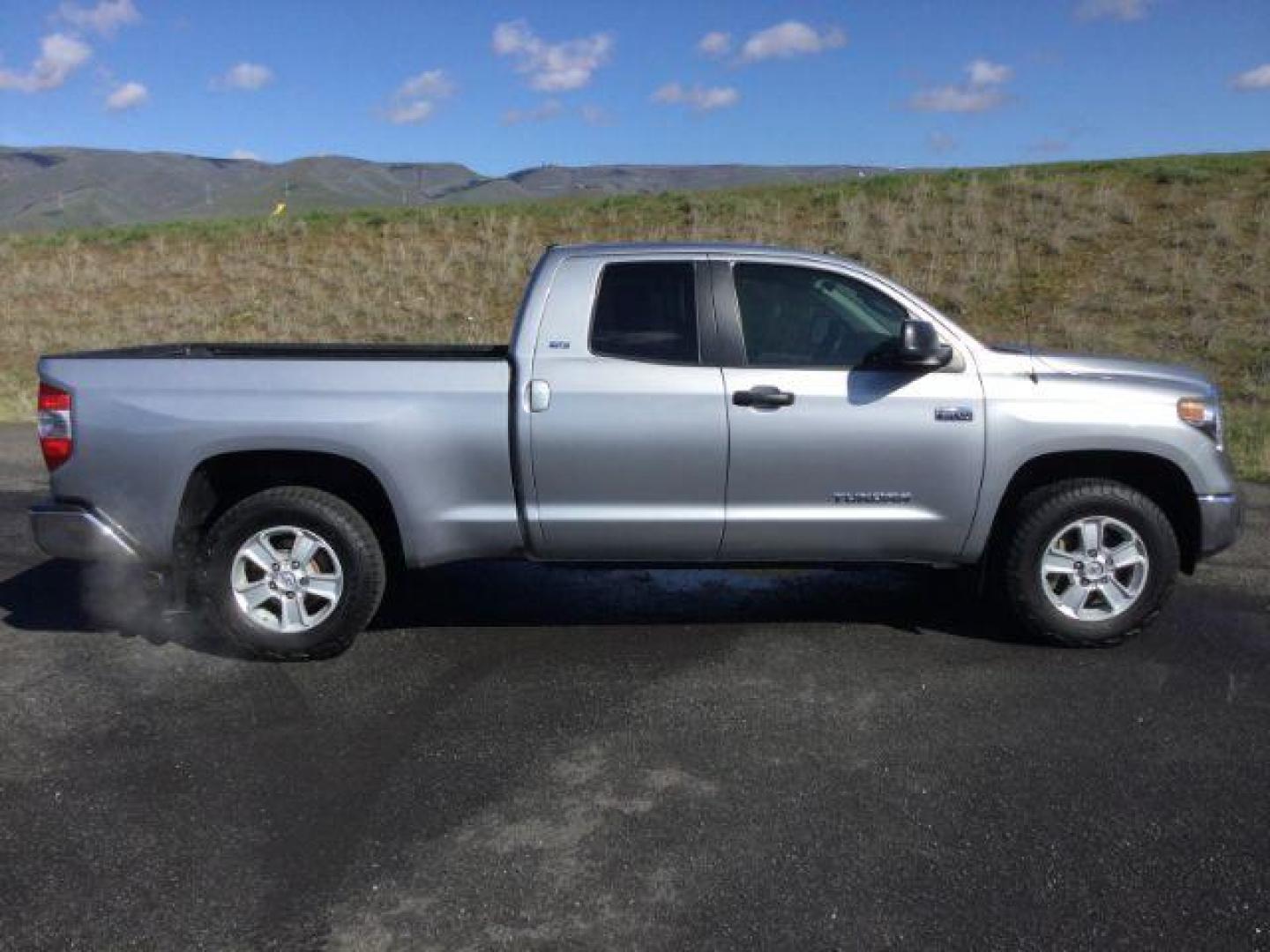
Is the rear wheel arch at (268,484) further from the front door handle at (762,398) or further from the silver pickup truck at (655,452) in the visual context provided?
the front door handle at (762,398)

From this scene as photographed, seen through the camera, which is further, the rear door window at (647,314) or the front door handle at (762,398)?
the rear door window at (647,314)

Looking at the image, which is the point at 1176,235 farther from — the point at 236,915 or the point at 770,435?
the point at 236,915

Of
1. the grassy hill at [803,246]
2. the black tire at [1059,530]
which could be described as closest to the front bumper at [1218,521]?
the black tire at [1059,530]

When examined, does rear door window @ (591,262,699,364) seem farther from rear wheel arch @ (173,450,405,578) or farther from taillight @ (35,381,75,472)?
taillight @ (35,381,75,472)

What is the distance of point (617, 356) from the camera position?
5.17 meters

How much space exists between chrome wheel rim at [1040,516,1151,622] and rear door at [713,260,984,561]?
477 millimetres

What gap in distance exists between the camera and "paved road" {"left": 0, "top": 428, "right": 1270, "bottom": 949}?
10.5 ft

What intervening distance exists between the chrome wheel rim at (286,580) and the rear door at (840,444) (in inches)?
71.3

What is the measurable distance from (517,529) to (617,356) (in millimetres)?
896

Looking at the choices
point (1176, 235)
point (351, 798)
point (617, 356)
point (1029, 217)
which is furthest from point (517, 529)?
point (1029, 217)

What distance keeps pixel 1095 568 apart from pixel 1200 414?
842 mm

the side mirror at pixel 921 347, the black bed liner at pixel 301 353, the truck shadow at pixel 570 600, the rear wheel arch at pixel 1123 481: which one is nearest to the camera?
the side mirror at pixel 921 347

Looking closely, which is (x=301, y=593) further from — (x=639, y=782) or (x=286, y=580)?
(x=639, y=782)

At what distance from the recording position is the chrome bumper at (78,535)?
500 centimetres
